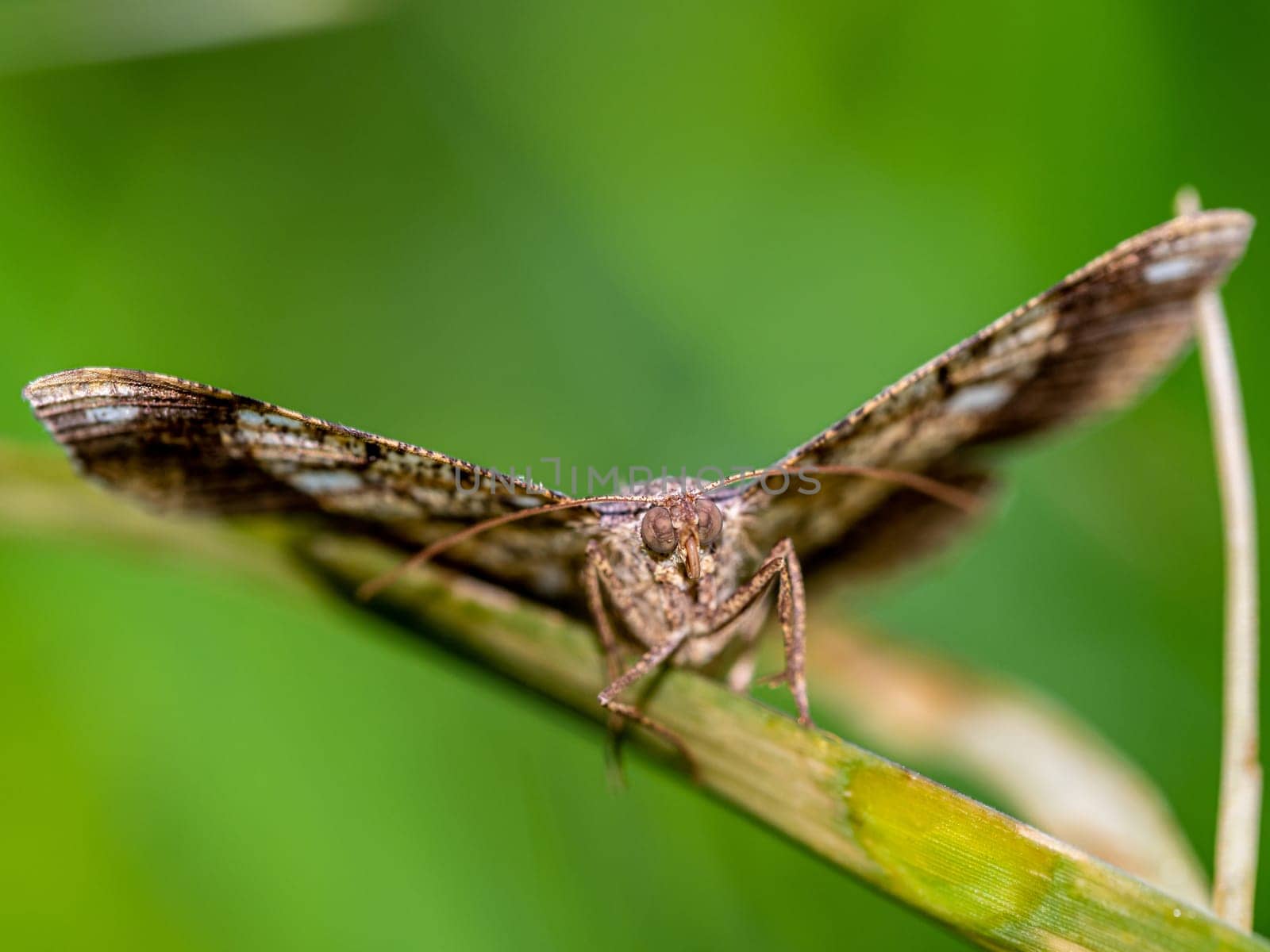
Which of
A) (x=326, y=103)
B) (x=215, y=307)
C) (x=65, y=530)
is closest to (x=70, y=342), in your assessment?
(x=215, y=307)

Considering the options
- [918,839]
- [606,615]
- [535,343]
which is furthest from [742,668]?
[535,343]

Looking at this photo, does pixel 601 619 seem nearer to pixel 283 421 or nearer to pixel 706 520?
pixel 706 520

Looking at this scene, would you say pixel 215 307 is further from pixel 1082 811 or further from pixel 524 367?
pixel 1082 811

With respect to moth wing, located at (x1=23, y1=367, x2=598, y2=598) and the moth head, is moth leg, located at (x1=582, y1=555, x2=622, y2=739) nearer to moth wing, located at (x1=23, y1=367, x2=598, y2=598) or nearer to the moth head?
moth wing, located at (x1=23, y1=367, x2=598, y2=598)

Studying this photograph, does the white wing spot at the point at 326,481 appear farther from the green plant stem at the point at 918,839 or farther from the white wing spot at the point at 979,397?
the white wing spot at the point at 979,397

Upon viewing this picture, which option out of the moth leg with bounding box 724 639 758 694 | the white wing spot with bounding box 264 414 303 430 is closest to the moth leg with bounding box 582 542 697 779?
the moth leg with bounding box 724 639 758 694

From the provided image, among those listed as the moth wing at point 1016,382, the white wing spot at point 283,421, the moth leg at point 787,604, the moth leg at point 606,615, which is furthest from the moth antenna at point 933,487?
the white wing spot at point 283,421
